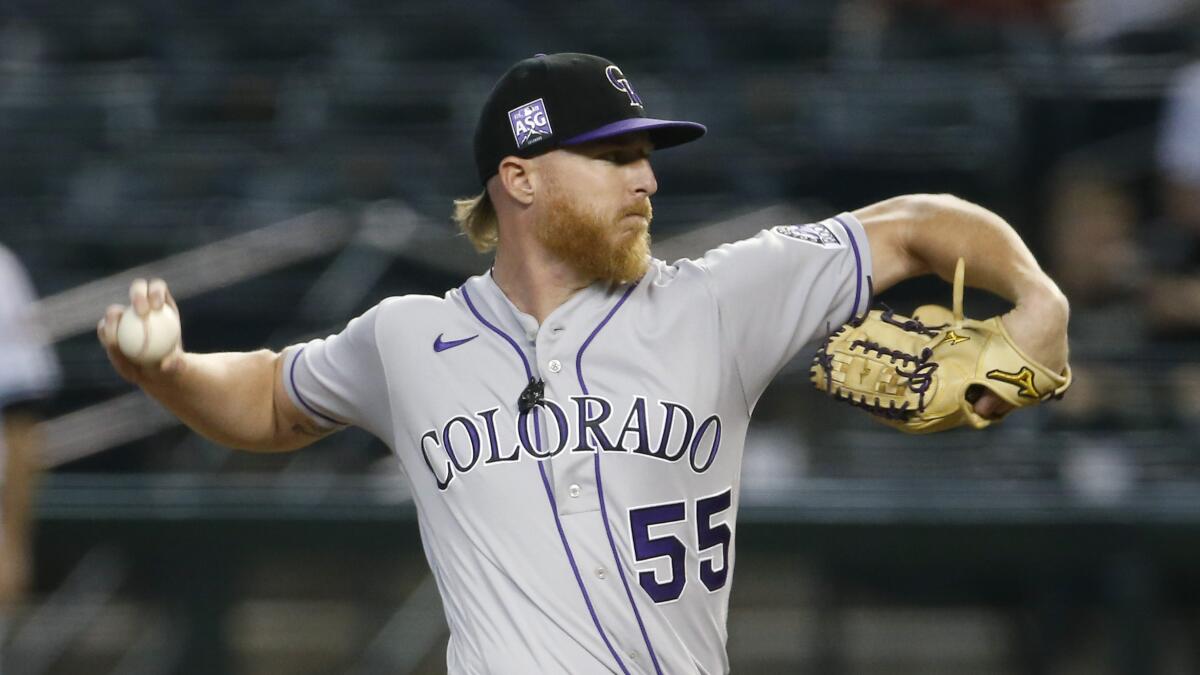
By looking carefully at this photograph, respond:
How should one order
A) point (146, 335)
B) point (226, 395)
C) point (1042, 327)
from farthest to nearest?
point (226, 395) < point (146, 335) < point (1042, 327)

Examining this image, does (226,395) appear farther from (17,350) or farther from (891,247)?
(17,350)

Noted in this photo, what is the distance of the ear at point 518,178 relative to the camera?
2.58m

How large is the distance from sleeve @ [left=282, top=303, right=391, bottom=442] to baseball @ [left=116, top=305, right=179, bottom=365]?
335 millimetres

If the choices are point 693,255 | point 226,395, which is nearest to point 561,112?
point 226,395

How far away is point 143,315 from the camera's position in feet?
7.99

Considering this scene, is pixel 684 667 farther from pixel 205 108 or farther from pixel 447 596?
pixel 205 108

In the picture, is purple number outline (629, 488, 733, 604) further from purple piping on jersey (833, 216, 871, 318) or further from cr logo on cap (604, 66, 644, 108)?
cr logo on cap (604, 66, 644, 108)

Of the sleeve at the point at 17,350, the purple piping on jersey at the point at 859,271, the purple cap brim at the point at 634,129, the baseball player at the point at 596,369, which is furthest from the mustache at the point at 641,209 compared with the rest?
the sleeve at the point at 17,350

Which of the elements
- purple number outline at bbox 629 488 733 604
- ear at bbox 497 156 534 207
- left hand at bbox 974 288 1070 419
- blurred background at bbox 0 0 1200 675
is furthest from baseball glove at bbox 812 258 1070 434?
blurred background at bbox 0 0 1200 675

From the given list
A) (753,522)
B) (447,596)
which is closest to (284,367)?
(447,596)

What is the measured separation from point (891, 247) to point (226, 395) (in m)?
1.09

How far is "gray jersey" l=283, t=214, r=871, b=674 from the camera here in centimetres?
242

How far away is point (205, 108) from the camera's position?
667 centimetres

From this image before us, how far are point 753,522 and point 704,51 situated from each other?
2808 mm
